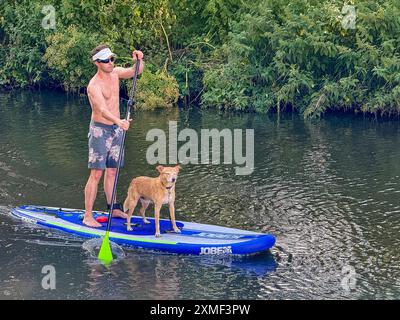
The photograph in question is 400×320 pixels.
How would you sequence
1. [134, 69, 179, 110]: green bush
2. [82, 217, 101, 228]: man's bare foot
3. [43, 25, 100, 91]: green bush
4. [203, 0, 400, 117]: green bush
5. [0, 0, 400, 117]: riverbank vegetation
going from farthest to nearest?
[43, 25, 100, 91]: green bush → [134, 69, 179, 110]: green bush → [0, 0, 400, 117]: riverbank vegetation → [203, 0, 400, 117]: green bush → [82, 217, 101, 228]: man's bare foot

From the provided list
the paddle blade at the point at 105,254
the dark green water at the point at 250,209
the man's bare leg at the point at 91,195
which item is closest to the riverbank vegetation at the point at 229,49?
the dark green water at the point at 250,209

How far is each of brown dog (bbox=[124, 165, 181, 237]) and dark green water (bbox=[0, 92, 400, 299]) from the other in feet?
2.29

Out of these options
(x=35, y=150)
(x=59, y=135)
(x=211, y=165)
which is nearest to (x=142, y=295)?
(x=211, y=165)

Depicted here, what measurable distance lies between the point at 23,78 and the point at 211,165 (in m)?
14.2

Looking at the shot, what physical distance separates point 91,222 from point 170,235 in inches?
58.6

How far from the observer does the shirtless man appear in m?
14.5

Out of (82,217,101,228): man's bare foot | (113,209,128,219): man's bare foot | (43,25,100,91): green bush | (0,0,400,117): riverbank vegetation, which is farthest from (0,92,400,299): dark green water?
(43,25,100,91): green bush

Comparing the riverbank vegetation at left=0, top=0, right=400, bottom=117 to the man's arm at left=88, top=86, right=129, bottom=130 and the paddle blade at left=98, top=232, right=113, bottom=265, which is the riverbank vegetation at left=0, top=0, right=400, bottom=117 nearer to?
the man's arm at left=88, top=86, right=129, bottom=130

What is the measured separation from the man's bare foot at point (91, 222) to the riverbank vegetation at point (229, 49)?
11.8 metres

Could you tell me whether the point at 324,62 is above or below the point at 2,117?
above

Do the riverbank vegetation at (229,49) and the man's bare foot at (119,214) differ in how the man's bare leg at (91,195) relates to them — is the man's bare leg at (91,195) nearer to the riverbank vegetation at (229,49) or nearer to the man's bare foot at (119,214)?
the man's bare foot at (119,214)

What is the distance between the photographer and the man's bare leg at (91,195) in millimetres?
Answer: 14836
